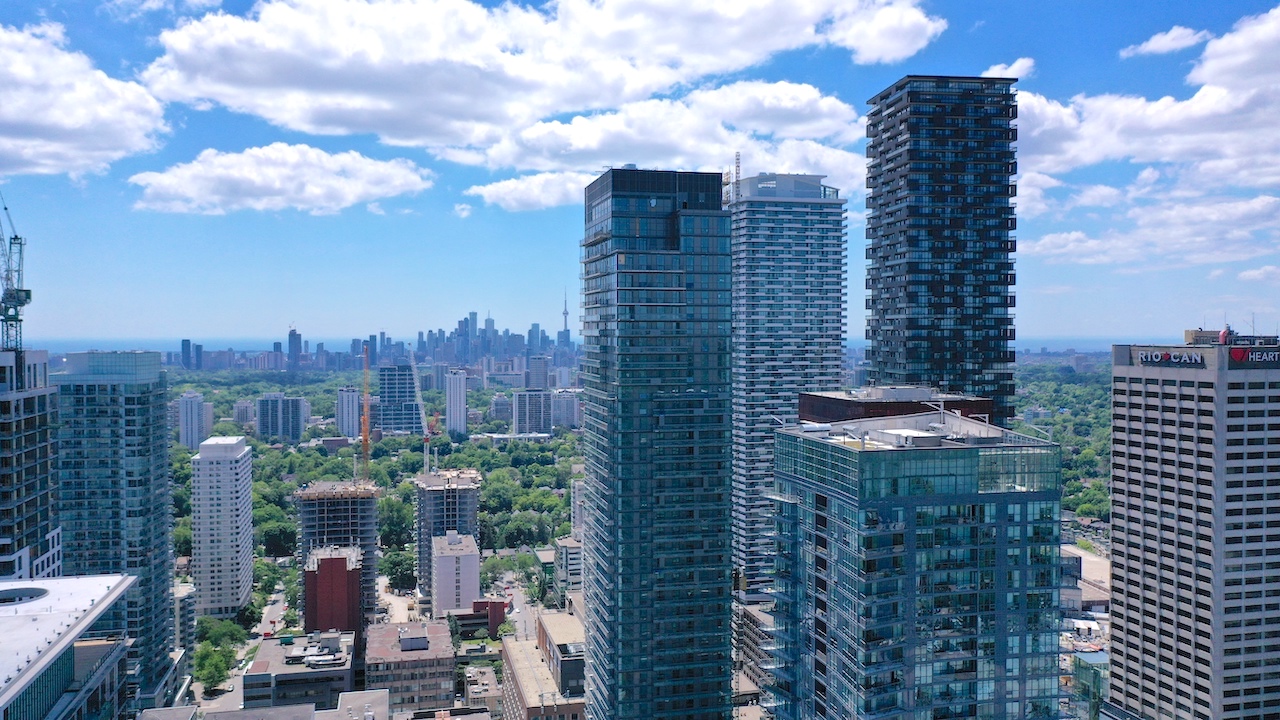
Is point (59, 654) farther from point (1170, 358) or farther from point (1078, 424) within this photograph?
point (1078, 424)

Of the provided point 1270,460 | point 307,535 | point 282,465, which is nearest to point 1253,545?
point 1270,460

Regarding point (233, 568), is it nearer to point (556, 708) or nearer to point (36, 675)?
point (556, 708)

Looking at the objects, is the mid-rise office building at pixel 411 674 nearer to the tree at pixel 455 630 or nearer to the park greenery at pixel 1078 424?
the tree at pixel 455 630

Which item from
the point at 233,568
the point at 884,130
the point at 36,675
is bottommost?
the point at 233,568

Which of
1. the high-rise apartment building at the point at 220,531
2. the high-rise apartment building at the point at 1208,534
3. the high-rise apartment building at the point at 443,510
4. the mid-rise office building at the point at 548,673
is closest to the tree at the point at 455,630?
the mid-rise office building at the point at 548,673

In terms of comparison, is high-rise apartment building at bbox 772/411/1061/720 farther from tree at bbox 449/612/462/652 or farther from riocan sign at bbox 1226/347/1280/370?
tree at bbox 449/612/462/652

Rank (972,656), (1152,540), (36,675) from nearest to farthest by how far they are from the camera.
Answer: (36,675)
(972,656)
(1152,540)
